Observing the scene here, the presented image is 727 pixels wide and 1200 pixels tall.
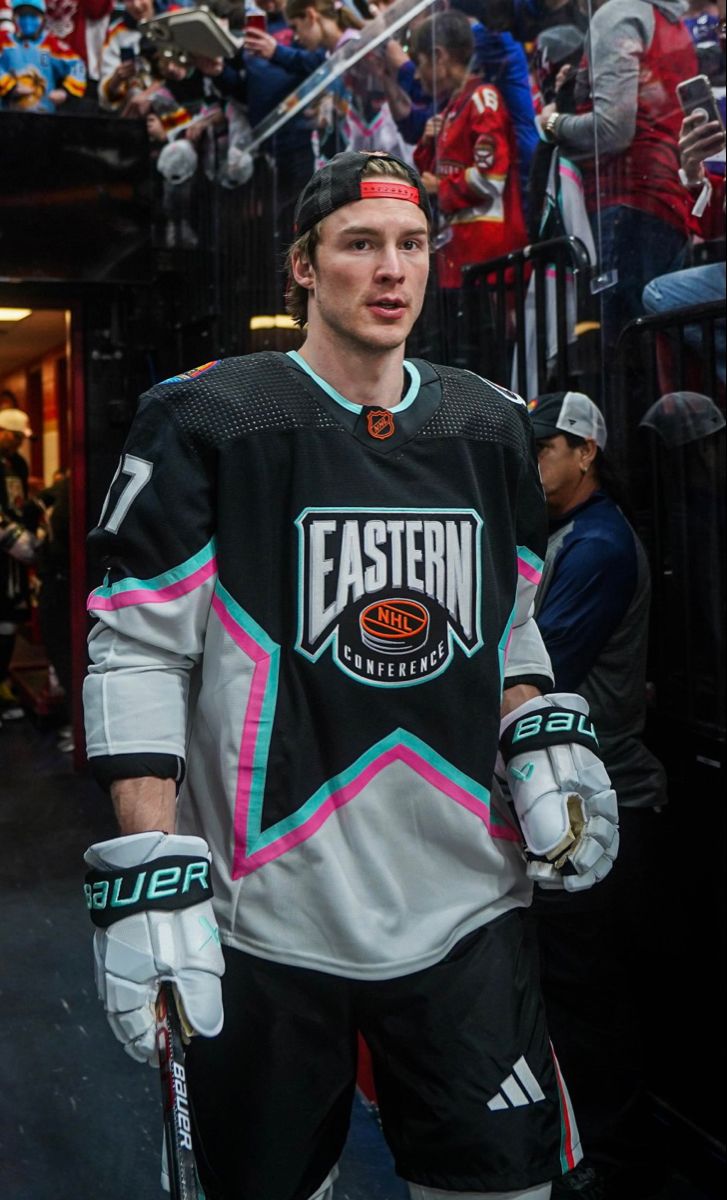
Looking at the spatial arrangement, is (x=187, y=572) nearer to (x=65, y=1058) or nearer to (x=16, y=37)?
(x=65, y=1058)

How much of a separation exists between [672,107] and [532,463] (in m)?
1.45

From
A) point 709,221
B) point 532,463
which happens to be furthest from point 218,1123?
point 709,221

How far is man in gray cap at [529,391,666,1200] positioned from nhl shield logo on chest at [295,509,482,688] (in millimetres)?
940

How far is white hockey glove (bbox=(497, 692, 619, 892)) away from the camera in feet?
→ 6.14

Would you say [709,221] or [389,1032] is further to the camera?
[709,221]

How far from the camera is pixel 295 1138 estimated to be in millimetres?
1742

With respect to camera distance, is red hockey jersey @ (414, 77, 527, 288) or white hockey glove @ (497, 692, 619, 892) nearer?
white hockey glove @ (497, 692, 619, 892)

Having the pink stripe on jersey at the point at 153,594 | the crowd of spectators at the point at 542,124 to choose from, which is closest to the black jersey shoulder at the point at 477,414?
the pink stripe on jersey at the point at 153,594

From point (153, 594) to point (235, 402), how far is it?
29 centimetres

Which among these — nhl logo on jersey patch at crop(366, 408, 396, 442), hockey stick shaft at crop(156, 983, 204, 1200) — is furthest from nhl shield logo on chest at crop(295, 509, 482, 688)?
hockey stick shaft at crop(156, 983, 204, 1200)

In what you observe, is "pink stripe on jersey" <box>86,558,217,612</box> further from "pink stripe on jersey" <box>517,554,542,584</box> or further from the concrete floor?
the concrete floor

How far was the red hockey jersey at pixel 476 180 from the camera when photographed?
342 cm

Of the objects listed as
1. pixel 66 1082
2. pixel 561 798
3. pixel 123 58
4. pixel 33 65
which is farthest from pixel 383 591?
pixel 123 58

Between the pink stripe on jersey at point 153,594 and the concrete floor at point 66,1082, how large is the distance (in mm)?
1576
